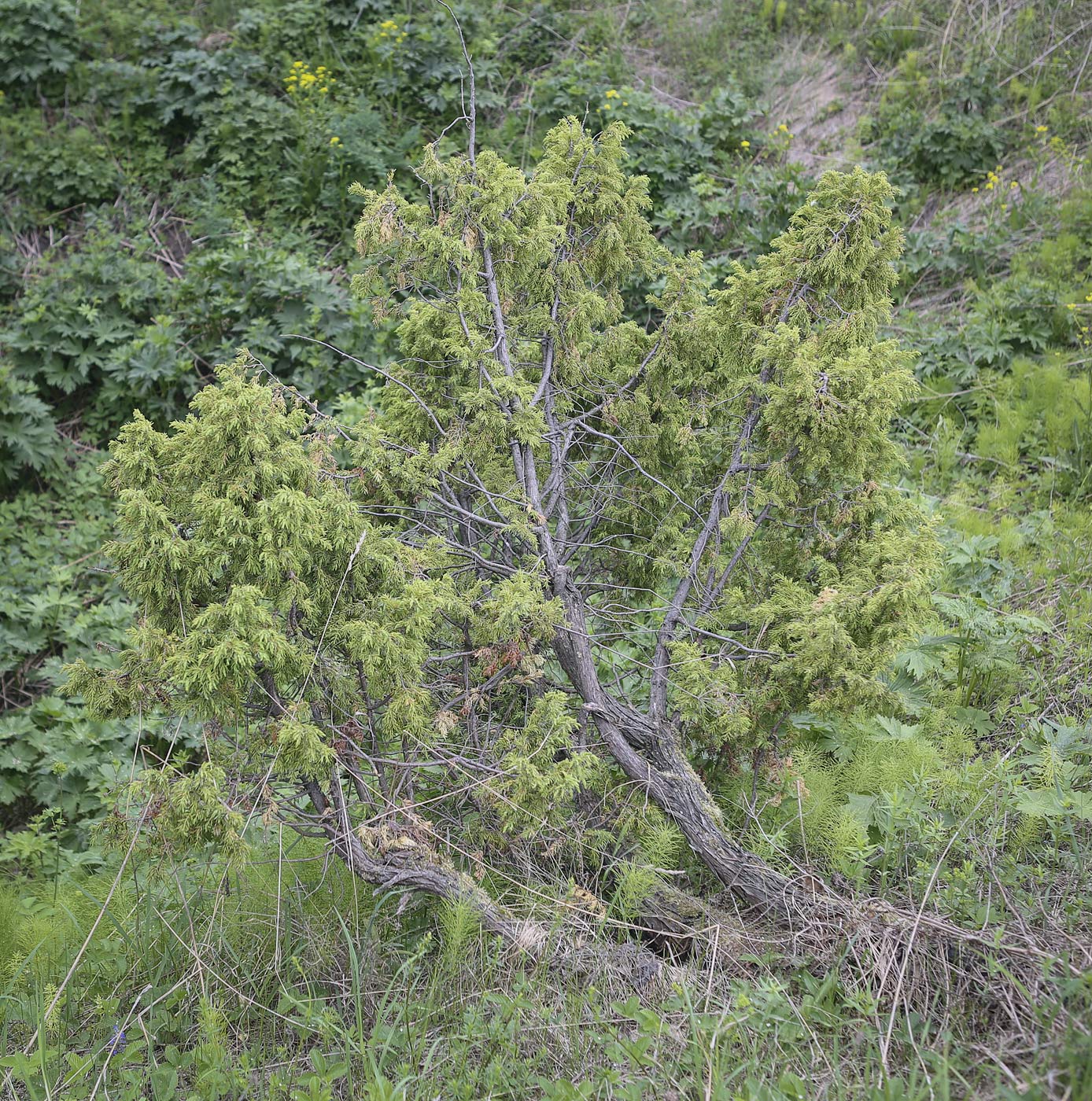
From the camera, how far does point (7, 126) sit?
8.38m

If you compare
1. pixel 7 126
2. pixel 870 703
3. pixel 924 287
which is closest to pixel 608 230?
pixel 870 703

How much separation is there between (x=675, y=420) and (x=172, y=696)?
192 centimetres

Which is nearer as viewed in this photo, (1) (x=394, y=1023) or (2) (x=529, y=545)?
(1) (x=394, y=1023)

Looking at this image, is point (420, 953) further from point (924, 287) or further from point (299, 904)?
point (924, 287)

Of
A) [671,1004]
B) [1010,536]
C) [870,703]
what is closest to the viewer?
[671,1004]

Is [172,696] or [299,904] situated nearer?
[172,696]

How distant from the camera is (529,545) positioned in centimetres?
330

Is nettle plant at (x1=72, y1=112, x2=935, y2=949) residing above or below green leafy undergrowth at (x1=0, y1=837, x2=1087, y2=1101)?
above

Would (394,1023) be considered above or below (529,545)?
below

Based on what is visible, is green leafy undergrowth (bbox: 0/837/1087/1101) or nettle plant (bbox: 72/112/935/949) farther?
nettle plant (bbox: 72/112/935/949)

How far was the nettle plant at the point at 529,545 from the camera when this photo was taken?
2.57 m

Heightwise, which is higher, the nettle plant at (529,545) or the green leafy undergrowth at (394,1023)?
the nettle plant at (529,545)

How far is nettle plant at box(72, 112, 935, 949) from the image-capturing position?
257cm

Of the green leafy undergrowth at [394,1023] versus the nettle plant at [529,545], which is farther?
the nettle plant at [529,545]
